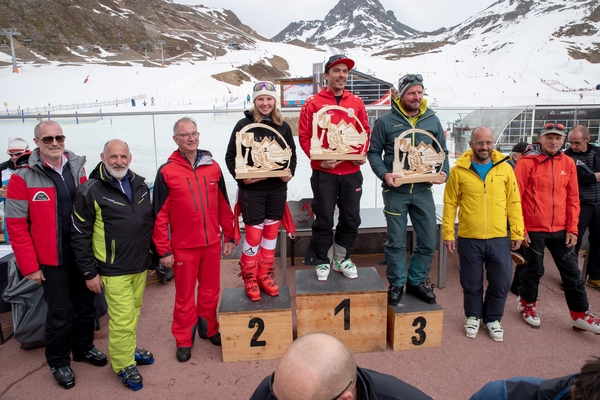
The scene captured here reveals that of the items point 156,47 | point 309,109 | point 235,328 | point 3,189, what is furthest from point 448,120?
point 156,47

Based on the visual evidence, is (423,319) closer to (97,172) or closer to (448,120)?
(97,172)

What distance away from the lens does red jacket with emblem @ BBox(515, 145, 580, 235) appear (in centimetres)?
384

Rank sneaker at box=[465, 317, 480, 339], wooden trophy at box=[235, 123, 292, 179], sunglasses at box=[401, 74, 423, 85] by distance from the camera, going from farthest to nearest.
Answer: sneaker at box=[465, 317, 480, 339] < sunglasses at box=[401, 74, 423, 85] < wooden trophy at box=[235, 123, 292, 179]

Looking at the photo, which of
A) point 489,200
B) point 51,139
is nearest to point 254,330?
point 51,139

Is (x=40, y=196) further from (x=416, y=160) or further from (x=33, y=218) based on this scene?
(x=416, y=160)

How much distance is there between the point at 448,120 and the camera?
23.0 feet

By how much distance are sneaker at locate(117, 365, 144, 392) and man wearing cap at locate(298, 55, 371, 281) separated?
5.56ft

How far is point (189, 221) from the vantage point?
3.35 m

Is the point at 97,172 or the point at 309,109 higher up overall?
the point at 309,109

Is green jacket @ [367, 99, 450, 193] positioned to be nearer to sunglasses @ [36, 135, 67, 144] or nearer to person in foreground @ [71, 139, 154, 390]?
person in foreground @ [71, 139, 154, 390]

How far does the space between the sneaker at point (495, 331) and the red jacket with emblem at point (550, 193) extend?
0.95 m

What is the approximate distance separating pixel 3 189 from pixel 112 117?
187cm

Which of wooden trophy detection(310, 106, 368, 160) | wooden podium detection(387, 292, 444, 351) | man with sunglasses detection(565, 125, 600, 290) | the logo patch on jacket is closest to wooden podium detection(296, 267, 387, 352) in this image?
wooden podium detection(387, 292, 444, 351)

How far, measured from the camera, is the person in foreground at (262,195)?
350 cm
